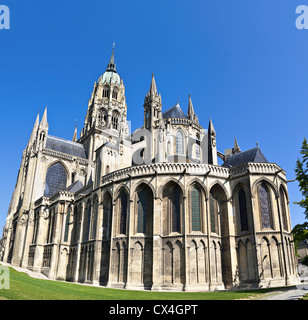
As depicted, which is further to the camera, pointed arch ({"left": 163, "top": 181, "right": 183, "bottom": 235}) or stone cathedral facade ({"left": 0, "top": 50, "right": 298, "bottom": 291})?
pointed arch ({"left": 163, "top": 181, "right": 183, "bottom": 235})

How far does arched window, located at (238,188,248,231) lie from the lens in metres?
27.5

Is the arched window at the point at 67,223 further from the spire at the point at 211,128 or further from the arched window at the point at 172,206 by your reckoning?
the spire at the point at 211,128

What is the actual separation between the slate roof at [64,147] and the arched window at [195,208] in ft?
106

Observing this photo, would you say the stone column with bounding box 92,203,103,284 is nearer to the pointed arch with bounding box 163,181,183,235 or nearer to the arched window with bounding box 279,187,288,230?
the pointed arch with bounding box 163,181,183,235

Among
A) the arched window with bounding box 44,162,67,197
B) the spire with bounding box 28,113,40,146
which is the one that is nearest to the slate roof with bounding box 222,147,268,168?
the arched window with bounding box 44,162,67,197

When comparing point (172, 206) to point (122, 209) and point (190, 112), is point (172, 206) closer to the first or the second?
point (122, 209)

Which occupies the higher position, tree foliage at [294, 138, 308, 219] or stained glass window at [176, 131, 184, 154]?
stained glass window at [176, 131, 184, 154]

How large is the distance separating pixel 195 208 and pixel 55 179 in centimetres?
3048

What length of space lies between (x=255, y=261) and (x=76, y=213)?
24.2 metres

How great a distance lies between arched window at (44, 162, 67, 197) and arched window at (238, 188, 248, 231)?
3256cm

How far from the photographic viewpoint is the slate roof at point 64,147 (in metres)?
53.4

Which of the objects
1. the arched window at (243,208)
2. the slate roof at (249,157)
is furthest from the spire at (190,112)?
the arched window at (243,208)

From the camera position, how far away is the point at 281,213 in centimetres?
2727
